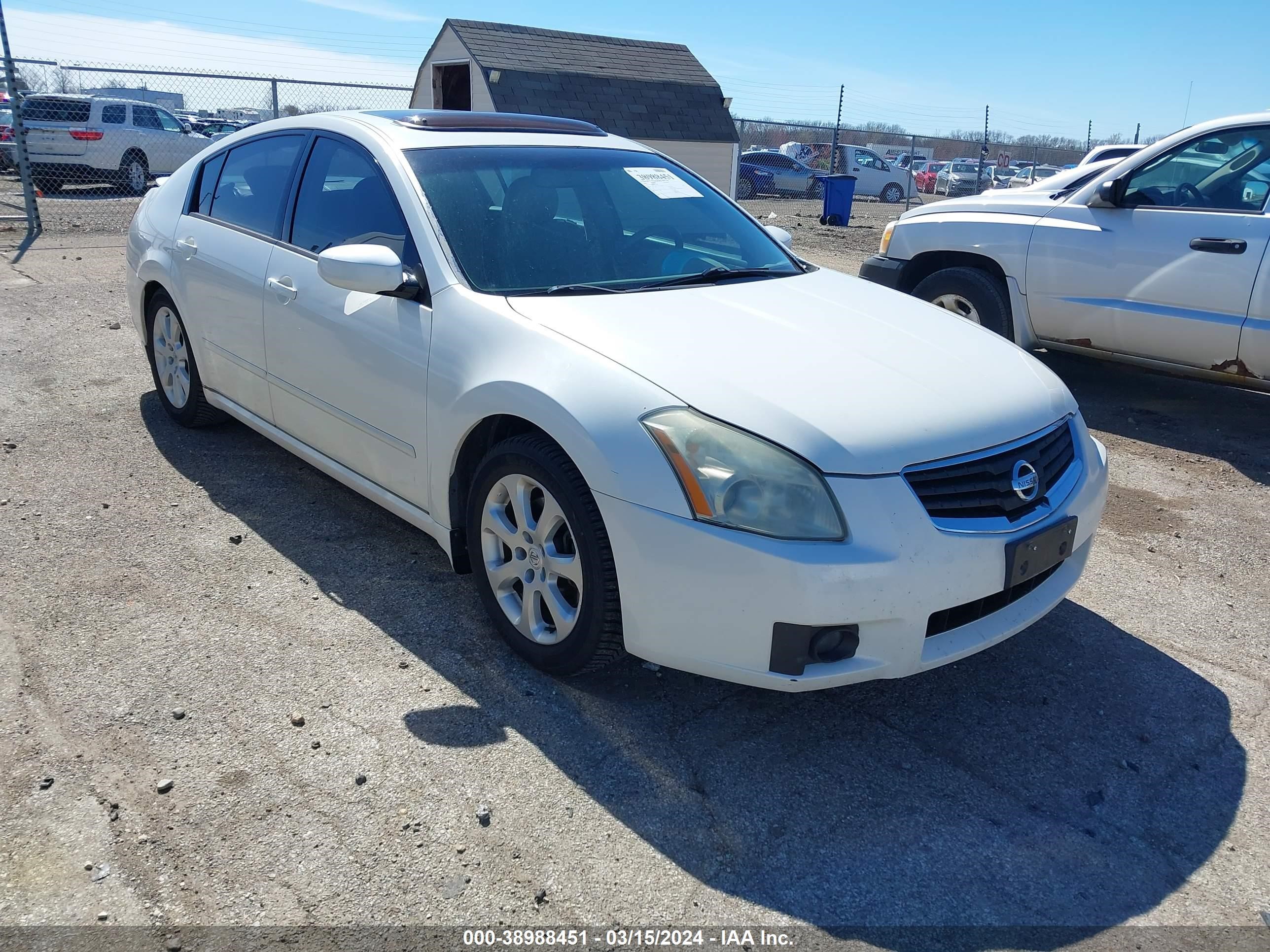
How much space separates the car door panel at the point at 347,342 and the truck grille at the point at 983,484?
5.37ft

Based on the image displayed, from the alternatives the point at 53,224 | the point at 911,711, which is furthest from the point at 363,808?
the point at 53,224

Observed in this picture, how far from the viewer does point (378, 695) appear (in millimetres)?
3102

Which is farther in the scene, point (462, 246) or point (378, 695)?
point (462, 246)

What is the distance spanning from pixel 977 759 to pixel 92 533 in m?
3.48

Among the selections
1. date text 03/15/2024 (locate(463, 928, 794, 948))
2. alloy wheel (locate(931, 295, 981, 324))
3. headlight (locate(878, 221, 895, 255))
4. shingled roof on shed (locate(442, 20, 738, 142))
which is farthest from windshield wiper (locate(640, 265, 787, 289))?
shingled roof on shed (locate(442, 20, 738, 142))

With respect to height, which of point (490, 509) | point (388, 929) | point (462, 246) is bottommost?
point (388, 929)

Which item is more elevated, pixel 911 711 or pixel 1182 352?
pixel 1182 352

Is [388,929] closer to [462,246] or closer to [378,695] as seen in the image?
[378,695]

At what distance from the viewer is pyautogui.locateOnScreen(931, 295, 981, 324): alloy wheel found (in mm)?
6891

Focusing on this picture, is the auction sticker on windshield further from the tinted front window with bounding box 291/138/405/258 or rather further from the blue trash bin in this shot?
the blue trash bin

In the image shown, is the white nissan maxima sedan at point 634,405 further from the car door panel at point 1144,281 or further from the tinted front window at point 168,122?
the tinted front window at point 168,122

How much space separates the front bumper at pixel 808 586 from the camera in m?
2.59

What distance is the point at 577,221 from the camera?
3.79 metres

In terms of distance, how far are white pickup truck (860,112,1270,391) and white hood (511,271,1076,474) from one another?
9.17 feet
